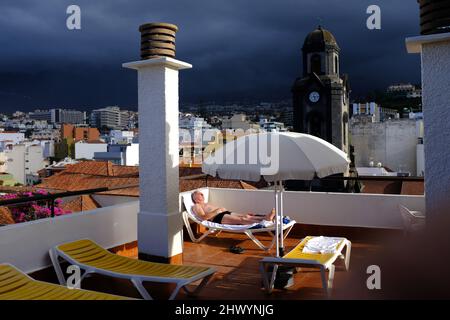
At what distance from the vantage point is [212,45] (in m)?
14.3

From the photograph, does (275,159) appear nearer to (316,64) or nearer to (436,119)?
(436,119)

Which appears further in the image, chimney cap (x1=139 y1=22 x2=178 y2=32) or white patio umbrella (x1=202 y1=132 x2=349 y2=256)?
chimney cap (x1=139 y1=22 x2=178 y2=32)

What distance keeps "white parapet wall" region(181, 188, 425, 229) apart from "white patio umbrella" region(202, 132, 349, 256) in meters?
1.99

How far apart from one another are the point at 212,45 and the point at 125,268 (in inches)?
451

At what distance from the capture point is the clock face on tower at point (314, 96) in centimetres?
3525

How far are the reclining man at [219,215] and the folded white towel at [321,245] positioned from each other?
145 centimetres

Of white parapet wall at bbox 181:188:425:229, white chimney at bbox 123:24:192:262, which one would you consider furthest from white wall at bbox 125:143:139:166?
white chimney at bbox 123:24:192:262

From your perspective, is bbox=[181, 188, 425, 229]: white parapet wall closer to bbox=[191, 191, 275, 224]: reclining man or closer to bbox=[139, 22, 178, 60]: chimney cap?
bbox=[191, 191, 275, 224]: reclining man

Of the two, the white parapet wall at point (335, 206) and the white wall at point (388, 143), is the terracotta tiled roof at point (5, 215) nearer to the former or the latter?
the white parapet wall at point (335, 206)

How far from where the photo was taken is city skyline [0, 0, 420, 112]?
6969 mm

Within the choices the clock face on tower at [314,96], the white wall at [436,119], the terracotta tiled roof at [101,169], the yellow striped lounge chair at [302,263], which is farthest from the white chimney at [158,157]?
the clock face on tower at [314,96]

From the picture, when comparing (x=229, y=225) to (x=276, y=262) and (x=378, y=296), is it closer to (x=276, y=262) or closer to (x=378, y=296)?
(x=276, y=262)
